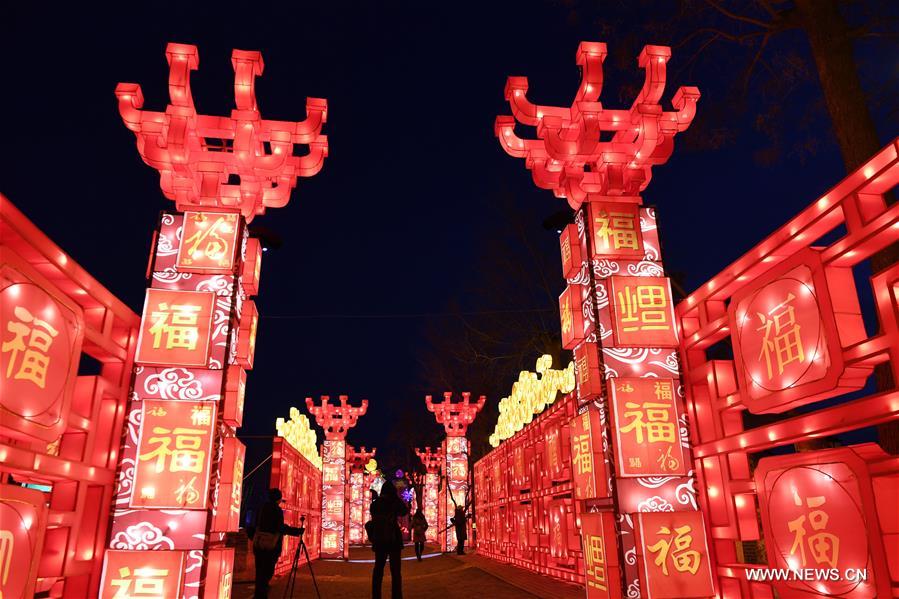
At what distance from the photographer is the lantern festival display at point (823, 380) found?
2.88m

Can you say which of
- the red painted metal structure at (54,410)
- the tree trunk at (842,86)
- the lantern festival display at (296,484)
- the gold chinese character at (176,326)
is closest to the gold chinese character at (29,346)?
the red painted metal structure at (54,410)

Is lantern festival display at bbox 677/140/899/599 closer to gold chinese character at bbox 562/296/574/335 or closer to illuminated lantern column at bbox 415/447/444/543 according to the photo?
gold chinese character at bbox 562/296/574/335

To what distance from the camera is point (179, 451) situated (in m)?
4.92

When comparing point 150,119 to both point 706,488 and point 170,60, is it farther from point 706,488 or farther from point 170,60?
point 706,488

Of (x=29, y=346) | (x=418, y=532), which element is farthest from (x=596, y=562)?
(x=418, y=532)

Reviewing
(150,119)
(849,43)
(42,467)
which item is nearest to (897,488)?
(42,467)

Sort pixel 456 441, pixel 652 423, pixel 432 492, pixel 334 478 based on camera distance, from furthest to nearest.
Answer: pixel 432 492, pixel 456 441, pixel 334 478, pixel 652 423

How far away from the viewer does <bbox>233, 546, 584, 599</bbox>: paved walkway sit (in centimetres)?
918

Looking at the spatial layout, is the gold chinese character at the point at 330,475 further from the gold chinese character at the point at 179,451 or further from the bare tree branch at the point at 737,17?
the bare tree branch at the point at 737,17

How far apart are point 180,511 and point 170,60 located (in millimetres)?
4098

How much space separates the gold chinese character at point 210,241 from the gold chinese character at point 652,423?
397cm

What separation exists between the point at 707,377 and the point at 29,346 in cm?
475

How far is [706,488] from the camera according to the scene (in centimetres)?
487

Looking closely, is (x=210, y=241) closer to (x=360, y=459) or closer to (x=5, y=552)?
(x=5, y=552)
